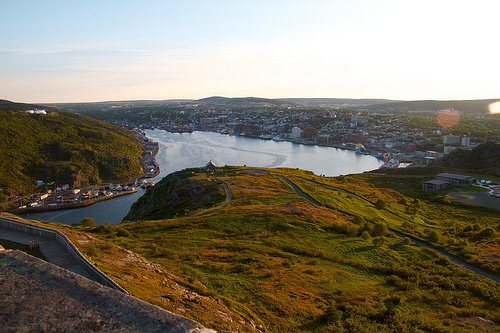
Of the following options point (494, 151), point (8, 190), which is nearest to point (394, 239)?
point (494, 151)

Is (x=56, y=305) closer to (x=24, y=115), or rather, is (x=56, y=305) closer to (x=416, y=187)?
(x=416, y=187)

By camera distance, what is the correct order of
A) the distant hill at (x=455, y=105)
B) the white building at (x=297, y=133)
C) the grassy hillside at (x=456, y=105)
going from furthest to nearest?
the distant hill at (x=455, y=105) < the grassy hillside at (x=456, y=105) < the white building at (x=297, y=133)

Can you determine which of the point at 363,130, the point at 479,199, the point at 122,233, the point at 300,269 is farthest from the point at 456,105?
the point at 122,233


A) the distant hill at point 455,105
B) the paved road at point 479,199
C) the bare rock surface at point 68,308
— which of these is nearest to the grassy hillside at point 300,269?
the bare rock surface at point 68,308

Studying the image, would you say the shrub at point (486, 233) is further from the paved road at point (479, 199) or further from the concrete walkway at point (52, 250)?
the concrete walkway at point (52, 250)

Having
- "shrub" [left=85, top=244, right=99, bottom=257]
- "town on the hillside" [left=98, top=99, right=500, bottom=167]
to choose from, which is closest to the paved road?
"shrub" [left=85, top=244, right=99, bottom=257]
